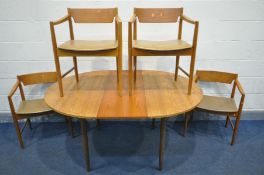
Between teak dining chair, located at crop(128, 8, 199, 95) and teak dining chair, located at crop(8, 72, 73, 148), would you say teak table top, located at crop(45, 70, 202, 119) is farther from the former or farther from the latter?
teak dining chair, located at crop(8, 72, 73, 148)

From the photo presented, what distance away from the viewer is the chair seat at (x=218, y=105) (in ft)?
6.46

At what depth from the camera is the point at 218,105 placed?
80.8 inches

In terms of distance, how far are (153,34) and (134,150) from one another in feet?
3.66

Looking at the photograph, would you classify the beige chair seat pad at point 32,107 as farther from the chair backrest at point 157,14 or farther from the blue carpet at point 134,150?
the chair backrest at point 157,14

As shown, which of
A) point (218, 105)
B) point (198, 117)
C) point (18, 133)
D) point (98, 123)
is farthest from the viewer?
point (198, 117)

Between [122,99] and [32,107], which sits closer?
[122,99]

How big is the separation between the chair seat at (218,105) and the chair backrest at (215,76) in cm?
18

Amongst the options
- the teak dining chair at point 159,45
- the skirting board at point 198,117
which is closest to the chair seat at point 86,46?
the teak dining chair at point 159,45

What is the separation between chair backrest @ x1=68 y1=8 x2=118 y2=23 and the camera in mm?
1794

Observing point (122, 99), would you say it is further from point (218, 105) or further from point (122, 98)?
point (218, 105)

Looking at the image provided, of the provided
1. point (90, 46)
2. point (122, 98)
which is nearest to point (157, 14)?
point (90, 46)

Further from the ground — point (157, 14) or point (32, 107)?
point (157, 14)

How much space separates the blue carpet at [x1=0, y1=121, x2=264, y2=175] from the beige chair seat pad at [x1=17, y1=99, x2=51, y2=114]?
1.16 feet

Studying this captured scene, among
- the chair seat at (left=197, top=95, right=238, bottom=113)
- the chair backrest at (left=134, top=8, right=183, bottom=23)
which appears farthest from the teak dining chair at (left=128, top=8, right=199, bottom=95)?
the chair seat at (left=197, top=95, right=238, bottom=113)
